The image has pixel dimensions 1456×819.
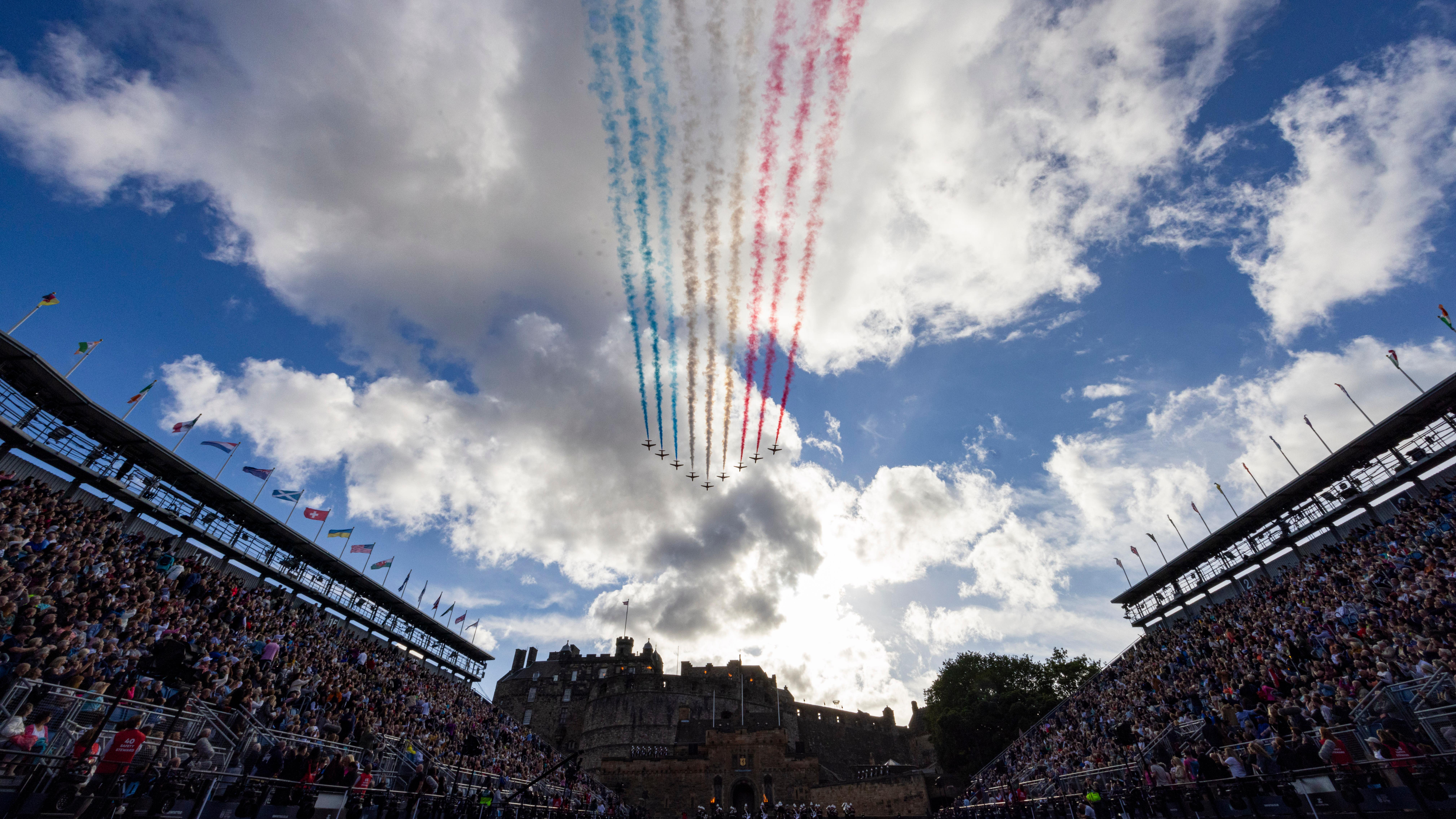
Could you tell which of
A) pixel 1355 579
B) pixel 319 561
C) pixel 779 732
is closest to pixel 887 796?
pixel 779 732

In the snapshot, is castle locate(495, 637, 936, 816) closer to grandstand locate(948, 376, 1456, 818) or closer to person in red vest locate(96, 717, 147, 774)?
grandstand locate(948, 376, 1456, 818)

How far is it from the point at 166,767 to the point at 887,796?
48.9 meters

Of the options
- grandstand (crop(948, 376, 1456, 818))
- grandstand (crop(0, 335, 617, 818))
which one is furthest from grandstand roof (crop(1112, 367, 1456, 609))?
grandstand (crop(0, 335, 617, 818))

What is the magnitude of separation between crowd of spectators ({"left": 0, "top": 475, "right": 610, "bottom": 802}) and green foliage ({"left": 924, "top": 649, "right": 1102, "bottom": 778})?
42.3 metres

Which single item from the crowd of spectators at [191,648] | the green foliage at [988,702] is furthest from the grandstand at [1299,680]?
the crowd of spectators at [191,648]

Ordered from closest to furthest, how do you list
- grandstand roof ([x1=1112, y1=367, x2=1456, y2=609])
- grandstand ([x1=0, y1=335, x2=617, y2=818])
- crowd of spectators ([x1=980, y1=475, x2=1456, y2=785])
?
grandstand ([x1=0, y1=335, x2=617, y2=818]) < crowd of spectators ([x1=980, y1=475, x2=1456, y2=785]) < grandstand roof ([x1=1112, y1=367, x2=1456, y2=609])

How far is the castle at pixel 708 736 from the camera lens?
52406mm

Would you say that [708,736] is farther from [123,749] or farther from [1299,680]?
[123,749]

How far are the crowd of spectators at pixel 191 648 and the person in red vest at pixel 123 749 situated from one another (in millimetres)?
148

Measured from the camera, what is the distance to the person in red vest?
10891mm

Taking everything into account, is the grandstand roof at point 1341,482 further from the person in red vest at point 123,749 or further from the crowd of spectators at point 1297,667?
the person in red vest at point 123,749

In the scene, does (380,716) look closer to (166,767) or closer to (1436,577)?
(166,767)

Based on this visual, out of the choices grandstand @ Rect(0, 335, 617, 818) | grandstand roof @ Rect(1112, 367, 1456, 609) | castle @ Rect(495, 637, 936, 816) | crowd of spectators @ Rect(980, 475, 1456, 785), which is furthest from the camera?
castle @ Rect(495, 637, 936, 816)

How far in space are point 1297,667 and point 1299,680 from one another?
2595 mm
